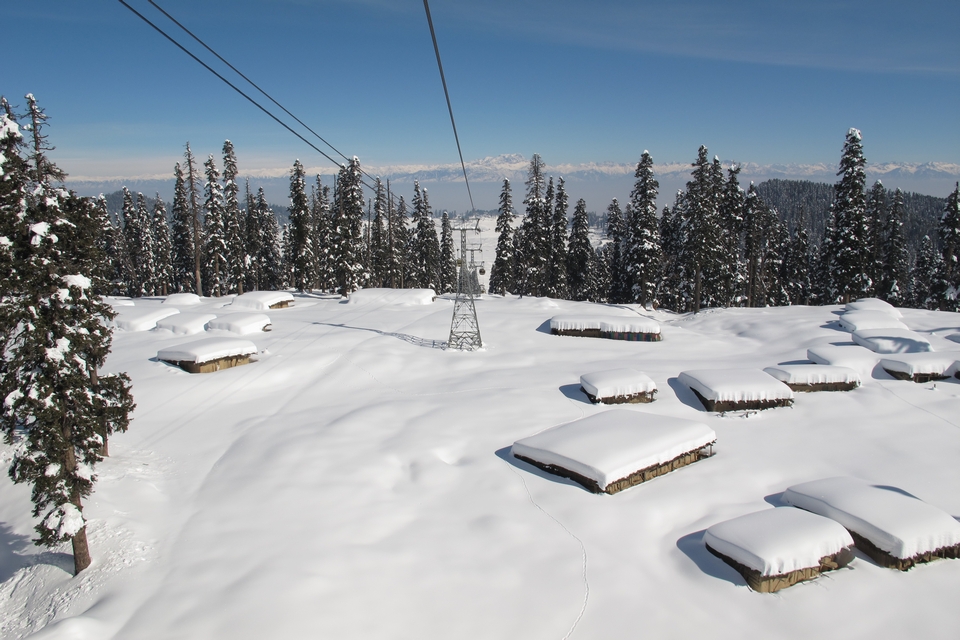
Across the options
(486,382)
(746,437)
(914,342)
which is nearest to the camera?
(746,437)

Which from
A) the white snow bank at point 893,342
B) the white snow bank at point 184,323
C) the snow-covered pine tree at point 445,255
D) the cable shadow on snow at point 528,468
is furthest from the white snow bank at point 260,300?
the white snow bank at point 893,342

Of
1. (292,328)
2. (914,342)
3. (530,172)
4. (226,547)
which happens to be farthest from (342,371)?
(530,172)

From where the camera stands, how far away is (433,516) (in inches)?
496

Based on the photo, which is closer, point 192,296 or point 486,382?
point 486,382

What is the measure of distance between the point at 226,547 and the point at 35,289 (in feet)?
21.7

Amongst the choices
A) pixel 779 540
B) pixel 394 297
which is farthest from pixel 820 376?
pixel 394 297

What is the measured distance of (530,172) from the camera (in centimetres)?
5391

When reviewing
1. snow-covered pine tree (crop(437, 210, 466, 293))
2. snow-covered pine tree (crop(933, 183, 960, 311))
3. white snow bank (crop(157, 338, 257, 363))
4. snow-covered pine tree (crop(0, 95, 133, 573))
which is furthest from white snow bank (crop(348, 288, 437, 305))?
snow-covered pine tree (crop(933, 183, 960, 311))

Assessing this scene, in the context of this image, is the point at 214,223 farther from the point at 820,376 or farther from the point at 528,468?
the point at 820,376

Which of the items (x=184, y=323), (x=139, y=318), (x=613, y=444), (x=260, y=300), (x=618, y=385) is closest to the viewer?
(x=613, y=444)

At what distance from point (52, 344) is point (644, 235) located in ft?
140

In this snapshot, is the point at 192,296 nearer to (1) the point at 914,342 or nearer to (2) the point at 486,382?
(2) the point at 486,382

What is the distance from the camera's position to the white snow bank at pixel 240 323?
92.3 feet

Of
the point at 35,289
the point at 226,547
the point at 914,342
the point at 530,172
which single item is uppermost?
the point at 530,172
